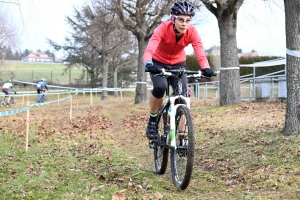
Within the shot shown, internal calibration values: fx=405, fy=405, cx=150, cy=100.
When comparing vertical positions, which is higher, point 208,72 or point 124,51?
point 124,51

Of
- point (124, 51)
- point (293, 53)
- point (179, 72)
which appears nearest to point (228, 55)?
point (293, 53)

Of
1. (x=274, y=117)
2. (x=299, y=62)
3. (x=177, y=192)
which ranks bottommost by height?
(x=177, y=192)

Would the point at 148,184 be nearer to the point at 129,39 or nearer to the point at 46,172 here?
the point at 46,172

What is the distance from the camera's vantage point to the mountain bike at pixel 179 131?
495 centimetres

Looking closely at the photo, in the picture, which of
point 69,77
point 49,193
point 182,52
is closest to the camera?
point 49,193

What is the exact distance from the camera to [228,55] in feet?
47.5

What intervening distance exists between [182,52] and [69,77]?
49145mm

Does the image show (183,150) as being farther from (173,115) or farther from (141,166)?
(141,166)

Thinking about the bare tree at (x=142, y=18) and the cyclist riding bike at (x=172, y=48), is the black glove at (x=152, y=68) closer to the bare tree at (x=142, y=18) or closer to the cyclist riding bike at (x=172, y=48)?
the cyclist riding bike at (x=172, y=48)

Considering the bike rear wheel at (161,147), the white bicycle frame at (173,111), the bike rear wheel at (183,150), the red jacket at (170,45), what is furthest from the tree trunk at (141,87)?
the bike rear wheel at (183,150)

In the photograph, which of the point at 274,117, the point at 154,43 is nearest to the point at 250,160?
the point at 154,43

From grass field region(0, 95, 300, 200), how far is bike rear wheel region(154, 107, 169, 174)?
165 millimetres

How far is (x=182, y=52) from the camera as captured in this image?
6.14 m

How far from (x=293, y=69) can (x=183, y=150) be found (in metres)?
3.09
